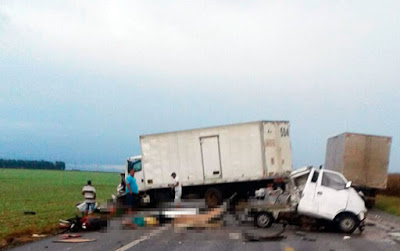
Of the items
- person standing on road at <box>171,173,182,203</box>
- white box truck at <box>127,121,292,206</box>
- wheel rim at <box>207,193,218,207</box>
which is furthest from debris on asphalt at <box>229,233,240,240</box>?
person standing on road at <box>171,173,182,203</box>

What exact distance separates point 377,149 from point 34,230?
18318 mm

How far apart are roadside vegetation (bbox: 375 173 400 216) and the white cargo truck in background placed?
5.82 feet

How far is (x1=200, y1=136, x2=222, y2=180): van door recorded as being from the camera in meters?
28.9

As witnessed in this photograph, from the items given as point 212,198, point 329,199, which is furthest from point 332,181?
point 212,198

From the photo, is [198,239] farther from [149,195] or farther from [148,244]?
[149,195]

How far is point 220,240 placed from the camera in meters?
17.4

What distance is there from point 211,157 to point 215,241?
11.9 metres

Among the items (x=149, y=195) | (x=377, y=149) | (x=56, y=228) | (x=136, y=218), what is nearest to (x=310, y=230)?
(x=136, y=218)

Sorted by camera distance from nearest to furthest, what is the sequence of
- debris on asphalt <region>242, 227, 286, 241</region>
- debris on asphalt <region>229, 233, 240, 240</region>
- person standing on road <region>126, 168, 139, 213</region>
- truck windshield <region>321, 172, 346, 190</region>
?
debris on asphalt <region>242, 227, 286, 241</region>
debris on asphalt <region>229, 233, 240, 240</region>
truck windshield <region>321, 172, 346, 190</region>
person standing on road <region>126, 168, 139, 213</region>

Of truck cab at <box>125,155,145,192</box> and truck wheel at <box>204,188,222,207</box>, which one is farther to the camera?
truck cab at <box>125,155,145,192</box>

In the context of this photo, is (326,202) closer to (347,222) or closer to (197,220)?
(347,222)

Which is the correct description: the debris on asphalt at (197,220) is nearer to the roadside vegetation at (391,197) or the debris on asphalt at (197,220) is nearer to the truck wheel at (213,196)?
the truck wheel at (213,196)

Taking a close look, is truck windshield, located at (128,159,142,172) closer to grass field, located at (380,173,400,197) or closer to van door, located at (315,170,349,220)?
van door, located at (315,170,349,220)

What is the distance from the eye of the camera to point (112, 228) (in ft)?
68.5
